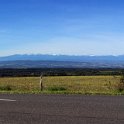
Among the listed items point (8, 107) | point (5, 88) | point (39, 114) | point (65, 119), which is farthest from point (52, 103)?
point (5, 88)

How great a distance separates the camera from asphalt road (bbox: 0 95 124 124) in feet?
39.1

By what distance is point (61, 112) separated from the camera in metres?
13.6

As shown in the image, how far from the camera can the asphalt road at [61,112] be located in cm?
1193

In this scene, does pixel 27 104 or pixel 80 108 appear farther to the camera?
pixel 27 104

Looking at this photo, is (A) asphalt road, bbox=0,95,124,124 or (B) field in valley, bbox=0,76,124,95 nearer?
(A) asphalt road, bbox=0,95,124,124

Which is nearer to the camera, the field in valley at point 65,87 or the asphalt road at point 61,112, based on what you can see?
the asphalt road at point 61,112

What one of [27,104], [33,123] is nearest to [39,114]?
[33,123]

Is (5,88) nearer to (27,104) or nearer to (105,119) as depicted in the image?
(27,104)

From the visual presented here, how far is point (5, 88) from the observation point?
2606 centimetres

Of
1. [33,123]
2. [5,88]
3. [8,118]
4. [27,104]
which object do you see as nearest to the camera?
[33,123]

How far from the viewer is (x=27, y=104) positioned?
16078mm

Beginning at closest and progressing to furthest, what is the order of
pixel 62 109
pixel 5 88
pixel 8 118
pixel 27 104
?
1. pixel 8 118
2. pixel 62 109
3. pixel 27 104
4. pixel 5 88

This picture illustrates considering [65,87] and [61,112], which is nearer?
[61,112]

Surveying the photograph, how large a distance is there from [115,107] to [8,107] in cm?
374
